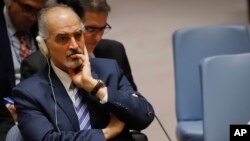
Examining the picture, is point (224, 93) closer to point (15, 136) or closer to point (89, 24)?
point (89, 24)

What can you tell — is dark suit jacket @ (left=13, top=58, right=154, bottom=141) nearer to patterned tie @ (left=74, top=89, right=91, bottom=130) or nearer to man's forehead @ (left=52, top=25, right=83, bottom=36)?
patterned tie @ (left=74, top=89, right=91, bottom=130)

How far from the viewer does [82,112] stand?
1921 millimetres

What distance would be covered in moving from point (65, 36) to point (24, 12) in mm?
661

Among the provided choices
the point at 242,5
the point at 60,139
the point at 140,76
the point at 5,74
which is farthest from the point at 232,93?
the point at 242,5

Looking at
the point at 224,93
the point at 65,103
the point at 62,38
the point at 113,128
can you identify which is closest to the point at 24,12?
the point at 62,38

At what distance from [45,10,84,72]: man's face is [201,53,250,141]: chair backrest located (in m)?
0.57

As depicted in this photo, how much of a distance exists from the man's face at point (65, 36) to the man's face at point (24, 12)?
0.58 metres

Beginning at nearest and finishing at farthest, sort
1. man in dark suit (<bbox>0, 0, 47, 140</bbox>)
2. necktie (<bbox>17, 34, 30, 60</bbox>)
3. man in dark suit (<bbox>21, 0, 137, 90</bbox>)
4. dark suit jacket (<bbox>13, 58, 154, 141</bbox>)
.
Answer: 1. dark suit jacket (<bbox>13, 58, 154, 141</bbox>)
2. man in dark suit (<bbox>21, 0, 137, 90</bbox>)
3. man in dark suit (<bbox>0, 0, 47, 140</bbox>)
4. necktie (<bbox>17, 34, 30, 60</bbox>)

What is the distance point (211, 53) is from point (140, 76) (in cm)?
131

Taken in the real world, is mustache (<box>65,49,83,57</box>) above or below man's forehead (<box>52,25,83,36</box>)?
below

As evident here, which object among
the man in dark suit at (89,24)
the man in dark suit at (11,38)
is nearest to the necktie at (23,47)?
the man in dark suit at (11,38)

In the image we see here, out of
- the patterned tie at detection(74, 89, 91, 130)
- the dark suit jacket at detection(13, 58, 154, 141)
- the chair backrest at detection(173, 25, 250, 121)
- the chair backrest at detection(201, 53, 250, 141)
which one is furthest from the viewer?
the chair backrest at detection(173, 25, 250, 121)

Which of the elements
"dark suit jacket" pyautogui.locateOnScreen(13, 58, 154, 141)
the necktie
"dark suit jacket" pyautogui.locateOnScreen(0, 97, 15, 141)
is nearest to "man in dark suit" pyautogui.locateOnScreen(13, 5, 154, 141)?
"dark suit jacket" pyautogui.locateOnScreen(13, 58, 154, 141)

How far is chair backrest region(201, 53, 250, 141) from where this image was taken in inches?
83.6
